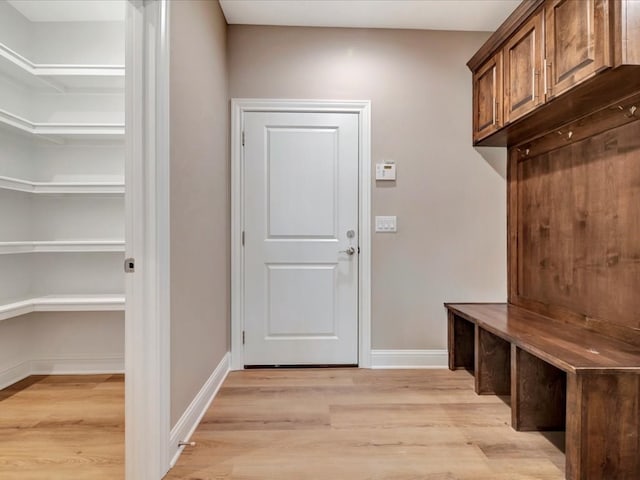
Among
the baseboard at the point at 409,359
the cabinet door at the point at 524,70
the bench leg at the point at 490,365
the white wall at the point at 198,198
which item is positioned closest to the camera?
the white wall at the point at 198,198

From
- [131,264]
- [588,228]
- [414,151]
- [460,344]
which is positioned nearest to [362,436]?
[460,344]

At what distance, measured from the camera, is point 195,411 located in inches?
73.1

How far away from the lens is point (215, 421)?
1.90m

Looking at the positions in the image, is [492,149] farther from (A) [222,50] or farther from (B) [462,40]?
(A) [222,50]

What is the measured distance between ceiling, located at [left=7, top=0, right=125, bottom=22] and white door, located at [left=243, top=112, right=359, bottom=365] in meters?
1.14

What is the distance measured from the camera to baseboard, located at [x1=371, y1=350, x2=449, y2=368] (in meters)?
2.69

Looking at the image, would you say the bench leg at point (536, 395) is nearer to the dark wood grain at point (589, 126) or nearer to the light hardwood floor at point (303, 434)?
the light hardwood floor at point (303, 434)

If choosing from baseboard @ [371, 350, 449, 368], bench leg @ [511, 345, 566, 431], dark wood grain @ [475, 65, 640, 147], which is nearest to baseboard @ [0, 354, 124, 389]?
baseboard @ [371, 350, 449, 368]

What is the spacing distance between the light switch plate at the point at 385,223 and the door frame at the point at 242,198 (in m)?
0.07

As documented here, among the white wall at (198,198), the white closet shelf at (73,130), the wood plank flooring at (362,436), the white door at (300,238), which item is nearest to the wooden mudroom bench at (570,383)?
the wood plank flooring at (362,436)

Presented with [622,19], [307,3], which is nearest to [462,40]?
[307,3]

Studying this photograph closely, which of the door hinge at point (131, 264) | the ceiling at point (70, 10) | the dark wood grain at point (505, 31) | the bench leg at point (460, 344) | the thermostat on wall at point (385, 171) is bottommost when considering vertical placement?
the bench leg at point (460, 344)

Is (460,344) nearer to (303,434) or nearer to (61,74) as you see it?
(303,434)

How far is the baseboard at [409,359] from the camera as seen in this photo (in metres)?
2.69
